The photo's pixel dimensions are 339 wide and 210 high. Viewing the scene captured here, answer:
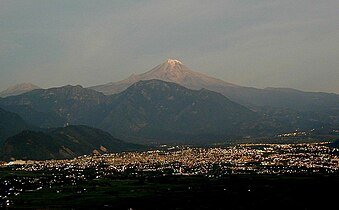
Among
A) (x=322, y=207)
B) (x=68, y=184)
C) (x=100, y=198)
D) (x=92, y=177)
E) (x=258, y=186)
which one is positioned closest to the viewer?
(x=322, y=207)

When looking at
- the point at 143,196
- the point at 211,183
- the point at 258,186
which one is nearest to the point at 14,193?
the point at 143,196

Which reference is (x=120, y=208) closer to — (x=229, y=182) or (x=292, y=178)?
(x=229, y=182)

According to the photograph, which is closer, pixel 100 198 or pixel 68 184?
pixel 100 198

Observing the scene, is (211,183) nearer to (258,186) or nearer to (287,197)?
(258,186)

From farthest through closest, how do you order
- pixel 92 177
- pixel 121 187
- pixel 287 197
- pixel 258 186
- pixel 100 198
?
pixel 92 177, pixel 121 187, pixel 258 186, pixel 100 198, pixel 287 197

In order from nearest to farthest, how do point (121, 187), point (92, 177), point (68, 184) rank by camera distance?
point (121, 187) → point (68, 184) → point (92, 177)

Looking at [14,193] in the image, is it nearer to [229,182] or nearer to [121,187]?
[121,187]

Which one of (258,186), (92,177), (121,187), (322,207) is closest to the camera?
(322,207)

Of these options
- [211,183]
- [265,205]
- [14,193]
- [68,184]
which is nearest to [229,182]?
[211,183]

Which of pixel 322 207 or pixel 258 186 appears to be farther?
pixel 258 186
